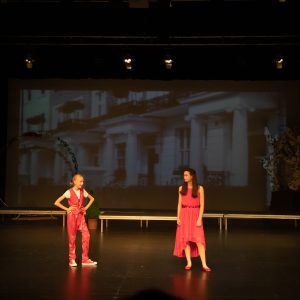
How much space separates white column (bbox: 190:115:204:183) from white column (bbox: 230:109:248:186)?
A: 87cm

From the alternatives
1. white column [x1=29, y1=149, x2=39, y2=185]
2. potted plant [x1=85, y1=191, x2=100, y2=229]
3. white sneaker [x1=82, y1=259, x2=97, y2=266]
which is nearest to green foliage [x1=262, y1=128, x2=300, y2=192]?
potted plant [x1=85, y1=191, x2=100, y2=229]

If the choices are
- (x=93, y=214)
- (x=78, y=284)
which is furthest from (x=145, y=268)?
(x=93, y=214)

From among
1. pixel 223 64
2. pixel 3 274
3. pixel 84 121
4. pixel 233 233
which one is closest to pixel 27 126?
pixel 84 121

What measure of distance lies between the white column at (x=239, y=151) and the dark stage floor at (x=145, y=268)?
301 centimetres

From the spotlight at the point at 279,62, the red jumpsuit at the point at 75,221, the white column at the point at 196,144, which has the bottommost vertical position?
the red jumpsuit at the point at 75,221

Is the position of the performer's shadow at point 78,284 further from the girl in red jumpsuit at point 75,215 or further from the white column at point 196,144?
the white column at point 196,144

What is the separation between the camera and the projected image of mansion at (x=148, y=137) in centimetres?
1391

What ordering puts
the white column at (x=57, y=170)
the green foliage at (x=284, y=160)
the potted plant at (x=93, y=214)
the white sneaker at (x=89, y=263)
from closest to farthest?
the white sneaker at (x=89, y=263) → the potted plant at (x=93, y=214) → the green foliage at (x=284, y=160) → the white column at (x=57, y=170)

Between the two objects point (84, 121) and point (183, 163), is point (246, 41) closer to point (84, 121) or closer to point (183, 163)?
point (183, 163)

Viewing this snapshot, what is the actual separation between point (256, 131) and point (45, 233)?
6462 millimetres

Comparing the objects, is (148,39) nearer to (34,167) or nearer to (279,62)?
(279,62)

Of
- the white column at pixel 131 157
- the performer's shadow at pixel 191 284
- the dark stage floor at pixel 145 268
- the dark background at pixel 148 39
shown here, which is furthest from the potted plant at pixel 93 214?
the performer's shadow at pixel 191 284

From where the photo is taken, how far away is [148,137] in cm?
1402

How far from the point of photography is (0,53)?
1276 centimetres
